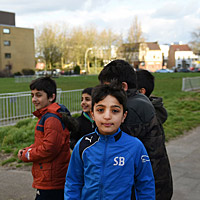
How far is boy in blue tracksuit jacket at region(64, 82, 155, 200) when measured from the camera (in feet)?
6.30

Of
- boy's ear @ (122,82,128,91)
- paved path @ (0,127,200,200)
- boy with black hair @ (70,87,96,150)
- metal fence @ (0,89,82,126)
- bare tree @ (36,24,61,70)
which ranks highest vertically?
bare tree @ (36,24,61,70)

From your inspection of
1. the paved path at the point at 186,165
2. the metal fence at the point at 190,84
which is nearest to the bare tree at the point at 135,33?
the metal fence at the point at 190,84

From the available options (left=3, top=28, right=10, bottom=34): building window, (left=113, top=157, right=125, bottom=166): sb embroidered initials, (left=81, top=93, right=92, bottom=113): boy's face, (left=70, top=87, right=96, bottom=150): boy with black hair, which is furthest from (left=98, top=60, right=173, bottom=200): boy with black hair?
(left=3, top=28, right=10, bottom=34): building window

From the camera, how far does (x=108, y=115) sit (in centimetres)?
192

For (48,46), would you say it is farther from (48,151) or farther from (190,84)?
(48,151)

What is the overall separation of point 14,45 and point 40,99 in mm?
65792

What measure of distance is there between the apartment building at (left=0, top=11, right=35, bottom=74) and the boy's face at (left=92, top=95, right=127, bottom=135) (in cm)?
6207

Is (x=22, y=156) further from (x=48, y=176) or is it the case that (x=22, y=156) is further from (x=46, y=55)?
(x=46, y=55)

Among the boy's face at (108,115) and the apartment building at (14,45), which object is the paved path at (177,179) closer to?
the boy's face at (108,115)

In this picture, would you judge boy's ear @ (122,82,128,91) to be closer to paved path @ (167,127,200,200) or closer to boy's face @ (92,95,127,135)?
boy's face @ (92,95,127,135)

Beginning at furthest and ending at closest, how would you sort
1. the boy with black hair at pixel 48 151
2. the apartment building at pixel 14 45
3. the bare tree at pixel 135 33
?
the apartment building at pixel 14 45 < the bare tree at pixel 135 33 < the boy with black hair at pixel 48 151

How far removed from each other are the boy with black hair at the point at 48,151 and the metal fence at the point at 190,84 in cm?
1902

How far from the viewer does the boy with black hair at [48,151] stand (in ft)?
9.16

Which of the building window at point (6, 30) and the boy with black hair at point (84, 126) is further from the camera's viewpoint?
the building window at point (6, 30)
